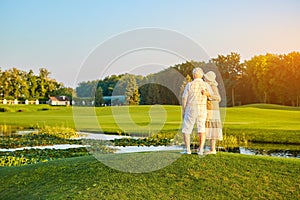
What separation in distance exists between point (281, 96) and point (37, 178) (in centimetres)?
6393

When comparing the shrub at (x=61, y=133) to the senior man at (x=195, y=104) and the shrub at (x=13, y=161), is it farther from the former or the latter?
the senior man at (x=195, y=104)

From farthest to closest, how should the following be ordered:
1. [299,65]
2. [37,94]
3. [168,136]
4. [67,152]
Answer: [37,94] < [299,65] < [168,136] < [67,152]

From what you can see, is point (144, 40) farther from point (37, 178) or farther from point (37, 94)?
point (37, 94)

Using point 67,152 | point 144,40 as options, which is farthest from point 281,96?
point 144,40

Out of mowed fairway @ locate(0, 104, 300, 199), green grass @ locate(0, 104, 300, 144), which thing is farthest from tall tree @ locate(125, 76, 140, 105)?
mowed fairway @ locate(0, 104, 300, 199)

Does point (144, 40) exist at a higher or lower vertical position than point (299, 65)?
lower

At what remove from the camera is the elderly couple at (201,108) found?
10359 millimetres

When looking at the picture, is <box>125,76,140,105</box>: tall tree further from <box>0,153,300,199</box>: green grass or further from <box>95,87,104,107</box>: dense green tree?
<box>0,153,300,199</box>: green grass

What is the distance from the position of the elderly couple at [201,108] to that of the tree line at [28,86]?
7867 centimetres

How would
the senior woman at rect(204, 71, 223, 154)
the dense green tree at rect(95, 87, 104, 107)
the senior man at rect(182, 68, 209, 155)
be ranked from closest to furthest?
1. the senior man at rect(182, 68, 209, 155)
2. the senior woman at rect(204, 71, 223, 154)
3. the dense green tree at rect(95, 87, 104, 107)

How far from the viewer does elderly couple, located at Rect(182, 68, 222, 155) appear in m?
10.4

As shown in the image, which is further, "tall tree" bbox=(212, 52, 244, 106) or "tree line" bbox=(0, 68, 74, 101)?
"tree line" bbox=(0, 68, 74, 101)

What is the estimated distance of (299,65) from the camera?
6662cm

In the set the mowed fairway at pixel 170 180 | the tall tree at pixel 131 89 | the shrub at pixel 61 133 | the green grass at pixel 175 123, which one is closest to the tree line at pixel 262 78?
the green grass at pixel 175 123
